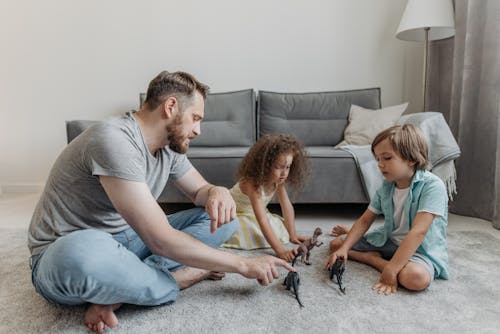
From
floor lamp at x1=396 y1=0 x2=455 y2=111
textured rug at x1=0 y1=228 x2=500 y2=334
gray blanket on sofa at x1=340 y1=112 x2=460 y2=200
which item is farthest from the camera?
floor lamp at x1=396 y1=0 x2=455 y2=111

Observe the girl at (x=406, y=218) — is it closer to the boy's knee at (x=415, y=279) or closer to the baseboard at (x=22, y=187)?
the boy's knee at (x=415, y=279)

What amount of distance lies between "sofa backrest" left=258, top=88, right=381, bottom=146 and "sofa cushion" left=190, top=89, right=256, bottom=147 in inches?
3.7

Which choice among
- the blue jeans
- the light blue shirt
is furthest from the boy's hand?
the blue jeans

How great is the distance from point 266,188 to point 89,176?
2.56 feet

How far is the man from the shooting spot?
32.3 inches

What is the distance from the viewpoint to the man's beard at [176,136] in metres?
0.96

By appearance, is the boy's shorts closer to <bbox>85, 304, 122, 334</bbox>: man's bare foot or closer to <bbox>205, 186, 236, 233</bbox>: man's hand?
<bbox>205, 186, 236, 233</bbox>: man's hand

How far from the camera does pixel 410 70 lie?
2766 millimetres

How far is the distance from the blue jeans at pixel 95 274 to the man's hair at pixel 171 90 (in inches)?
15.3

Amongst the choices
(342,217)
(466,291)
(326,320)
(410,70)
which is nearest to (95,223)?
(326,320)

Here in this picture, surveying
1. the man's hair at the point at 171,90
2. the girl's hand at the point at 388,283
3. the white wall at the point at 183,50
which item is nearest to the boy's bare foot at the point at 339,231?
the girl's hand at the point at 388,283

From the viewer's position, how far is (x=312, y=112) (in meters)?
2.56

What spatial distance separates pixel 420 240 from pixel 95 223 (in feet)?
3.29

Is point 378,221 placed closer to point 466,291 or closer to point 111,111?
point 466,291
